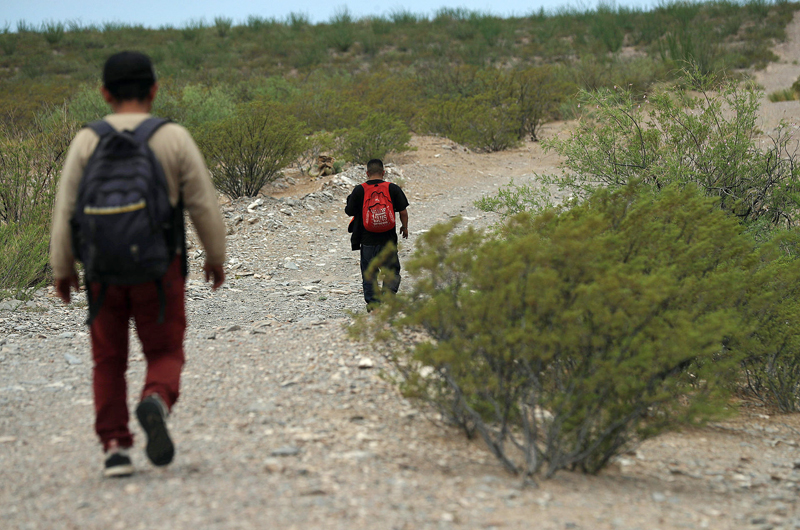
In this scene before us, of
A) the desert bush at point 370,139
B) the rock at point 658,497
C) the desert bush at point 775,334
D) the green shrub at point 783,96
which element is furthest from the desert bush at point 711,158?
the green shrub at point 783,96

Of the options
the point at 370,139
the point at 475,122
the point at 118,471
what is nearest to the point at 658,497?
the point at 118,471

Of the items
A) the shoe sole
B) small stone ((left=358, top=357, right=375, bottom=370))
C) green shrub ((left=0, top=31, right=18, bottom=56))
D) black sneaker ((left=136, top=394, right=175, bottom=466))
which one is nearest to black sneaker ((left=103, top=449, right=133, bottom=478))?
the shoe sole

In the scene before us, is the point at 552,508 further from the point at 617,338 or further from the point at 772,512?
the point at 772,512

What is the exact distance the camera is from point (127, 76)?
264 centimetres

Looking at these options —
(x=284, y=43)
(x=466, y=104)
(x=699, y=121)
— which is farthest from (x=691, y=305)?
(x=284, y=43)

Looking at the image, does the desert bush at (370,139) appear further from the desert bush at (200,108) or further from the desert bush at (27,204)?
the desert bush at (27,204)

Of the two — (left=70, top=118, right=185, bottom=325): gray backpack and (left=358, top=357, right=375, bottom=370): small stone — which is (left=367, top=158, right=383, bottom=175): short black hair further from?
(left=70, top=118, right=185, bottom=325): gray backpack

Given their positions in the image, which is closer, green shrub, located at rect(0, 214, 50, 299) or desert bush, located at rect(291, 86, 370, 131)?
green shrub, located at rect(0, 214, 50, 299)

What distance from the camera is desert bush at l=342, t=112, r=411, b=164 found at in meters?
13.3

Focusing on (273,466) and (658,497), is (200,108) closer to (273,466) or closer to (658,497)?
(273,466)

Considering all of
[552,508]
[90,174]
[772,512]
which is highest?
[90,174]

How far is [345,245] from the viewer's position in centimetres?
973

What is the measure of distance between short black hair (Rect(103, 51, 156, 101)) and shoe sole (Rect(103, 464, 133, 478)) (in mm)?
1376

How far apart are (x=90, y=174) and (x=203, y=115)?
12.0m
